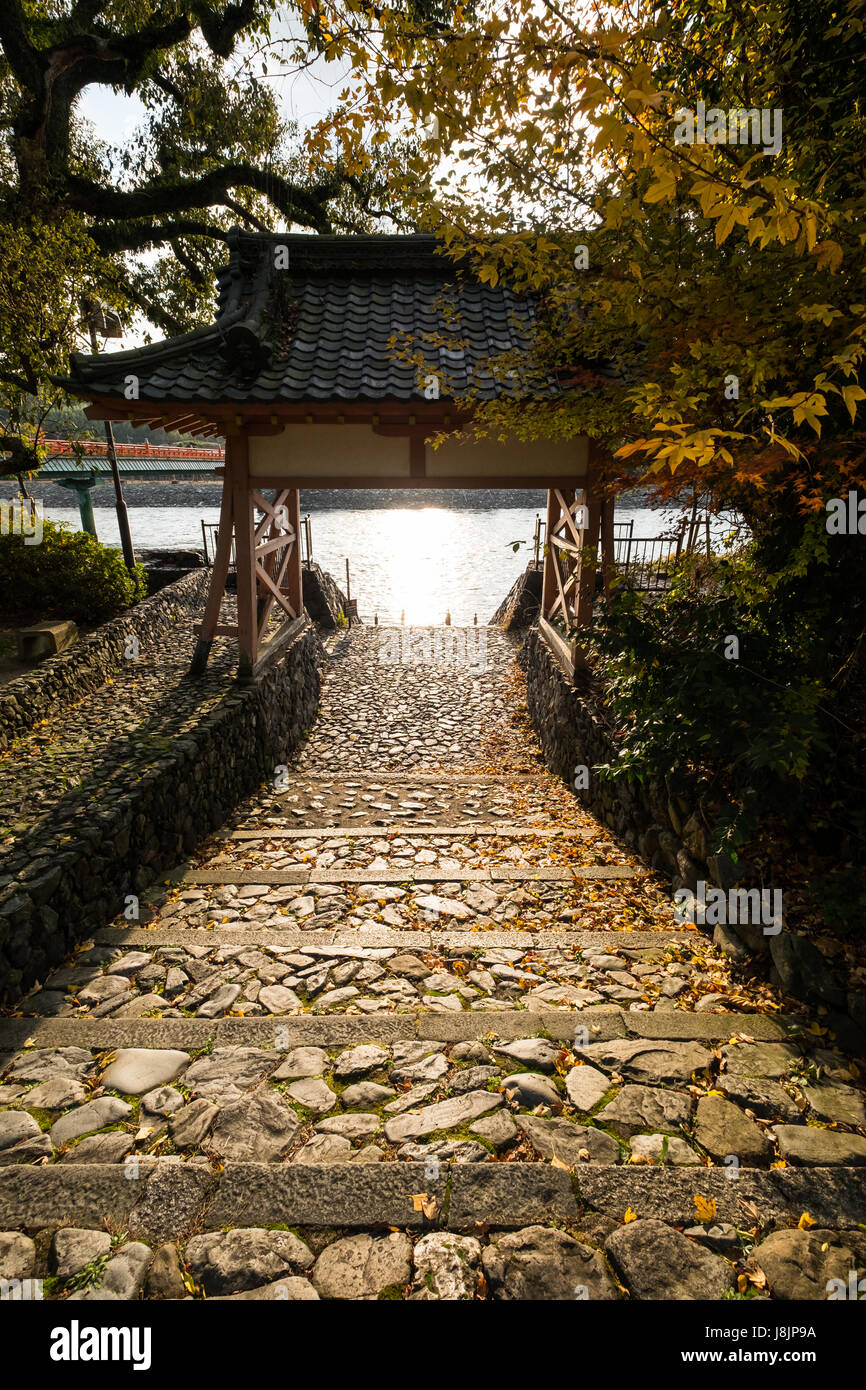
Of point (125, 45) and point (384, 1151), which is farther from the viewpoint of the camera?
point (125, 45)

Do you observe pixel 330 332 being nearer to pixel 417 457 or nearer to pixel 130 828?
pixel 417 457

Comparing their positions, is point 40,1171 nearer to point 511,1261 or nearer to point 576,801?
point 511,1261

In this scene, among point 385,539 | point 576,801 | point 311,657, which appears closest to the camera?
point 576,801

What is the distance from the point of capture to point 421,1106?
8.59ft

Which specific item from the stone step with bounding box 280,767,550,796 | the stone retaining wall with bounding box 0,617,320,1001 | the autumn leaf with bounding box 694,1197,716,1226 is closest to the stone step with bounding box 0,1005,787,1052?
the stone retaining wall with bounding box 0,617,320,1001

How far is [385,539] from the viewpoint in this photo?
44812 mm

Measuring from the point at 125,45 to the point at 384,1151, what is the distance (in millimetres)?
14205

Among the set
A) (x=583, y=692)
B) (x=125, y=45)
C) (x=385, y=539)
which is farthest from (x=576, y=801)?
Answer: (x=385, y=539)

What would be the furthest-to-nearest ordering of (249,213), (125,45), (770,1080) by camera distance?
(249,213), (125,45), (770,1080)

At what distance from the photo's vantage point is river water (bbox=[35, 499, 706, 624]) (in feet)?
84.0

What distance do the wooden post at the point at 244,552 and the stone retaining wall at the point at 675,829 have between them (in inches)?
147

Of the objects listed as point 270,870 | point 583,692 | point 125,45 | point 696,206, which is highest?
point 125,45

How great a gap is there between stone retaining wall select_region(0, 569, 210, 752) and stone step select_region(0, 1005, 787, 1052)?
12.9 ft

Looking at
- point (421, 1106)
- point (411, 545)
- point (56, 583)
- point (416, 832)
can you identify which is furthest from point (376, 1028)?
point (411, 545)
